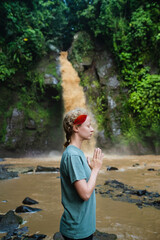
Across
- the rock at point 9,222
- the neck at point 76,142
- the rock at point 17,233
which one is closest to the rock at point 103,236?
the rock at point 17,233

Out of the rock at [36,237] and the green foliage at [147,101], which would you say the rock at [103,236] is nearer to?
the rock at [36,237]

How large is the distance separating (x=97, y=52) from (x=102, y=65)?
180 centimetres

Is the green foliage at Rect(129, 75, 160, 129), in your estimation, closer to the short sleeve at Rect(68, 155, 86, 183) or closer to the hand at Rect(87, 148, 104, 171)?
the hand at Rect(87, 148, 104, 171)

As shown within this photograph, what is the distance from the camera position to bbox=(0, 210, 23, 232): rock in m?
3.04

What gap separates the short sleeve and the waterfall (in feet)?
39.5

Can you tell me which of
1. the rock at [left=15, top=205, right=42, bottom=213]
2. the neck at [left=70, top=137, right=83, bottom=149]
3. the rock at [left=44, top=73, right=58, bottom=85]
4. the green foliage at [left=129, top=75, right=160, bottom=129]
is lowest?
the rock at [left=15, top=205, right=42, bottom=213]

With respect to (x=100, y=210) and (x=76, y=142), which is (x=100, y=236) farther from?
A: (x=76, y=142)

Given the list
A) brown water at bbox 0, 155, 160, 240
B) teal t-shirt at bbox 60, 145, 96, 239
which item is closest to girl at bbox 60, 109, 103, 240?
teal t-shirt at bbox 60, 145, 96, 239

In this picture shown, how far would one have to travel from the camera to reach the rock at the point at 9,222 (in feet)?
9.99

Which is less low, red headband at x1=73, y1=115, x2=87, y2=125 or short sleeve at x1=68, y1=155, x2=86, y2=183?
red headband at x1=73, y1=115, x2=87, y2=125

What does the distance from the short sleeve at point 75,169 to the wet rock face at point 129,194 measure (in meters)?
2.97

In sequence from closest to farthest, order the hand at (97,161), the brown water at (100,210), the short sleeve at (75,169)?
the short sleeve at (75,169), the hand at (97,161), the brown water at (100,210)

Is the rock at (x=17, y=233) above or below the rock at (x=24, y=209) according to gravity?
below

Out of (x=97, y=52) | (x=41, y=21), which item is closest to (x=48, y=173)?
(x=97, y=52)
